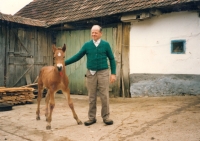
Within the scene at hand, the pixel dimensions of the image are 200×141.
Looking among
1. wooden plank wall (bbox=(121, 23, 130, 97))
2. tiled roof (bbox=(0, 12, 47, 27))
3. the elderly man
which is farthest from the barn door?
the elderly man

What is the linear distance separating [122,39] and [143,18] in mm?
1435

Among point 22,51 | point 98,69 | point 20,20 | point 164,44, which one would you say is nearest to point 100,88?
point 98,69

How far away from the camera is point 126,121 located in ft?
16.3

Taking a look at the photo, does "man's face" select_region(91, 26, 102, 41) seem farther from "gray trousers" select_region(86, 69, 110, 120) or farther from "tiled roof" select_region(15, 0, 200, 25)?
"tiled roof" select_region(15, 0, 200, 25)

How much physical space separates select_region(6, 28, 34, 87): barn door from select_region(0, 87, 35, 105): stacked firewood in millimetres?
2059

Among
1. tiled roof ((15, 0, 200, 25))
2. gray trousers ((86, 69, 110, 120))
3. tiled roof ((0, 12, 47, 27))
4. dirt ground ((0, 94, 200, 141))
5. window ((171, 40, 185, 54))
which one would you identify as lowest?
dirt ground ((0, 94, 200, 141))

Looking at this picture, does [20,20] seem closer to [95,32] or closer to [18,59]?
[18,59]

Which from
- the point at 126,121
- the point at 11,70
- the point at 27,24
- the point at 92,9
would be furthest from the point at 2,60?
the point at 126,121

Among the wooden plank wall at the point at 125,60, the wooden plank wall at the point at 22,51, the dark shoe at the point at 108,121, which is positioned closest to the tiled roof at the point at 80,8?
the wooden plank wall at the point at 125,60

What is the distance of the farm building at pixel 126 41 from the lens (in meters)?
7.13

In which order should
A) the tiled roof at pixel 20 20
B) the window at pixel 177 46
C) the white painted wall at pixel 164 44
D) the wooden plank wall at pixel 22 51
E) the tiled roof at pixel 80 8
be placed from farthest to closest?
the wooden plank wall at pixel 22 51, the tiled roof at pixel 20 20, the tiled roof at pixel 80 8, the window at pixel 177 46, the white painted wall at pixel 164 44

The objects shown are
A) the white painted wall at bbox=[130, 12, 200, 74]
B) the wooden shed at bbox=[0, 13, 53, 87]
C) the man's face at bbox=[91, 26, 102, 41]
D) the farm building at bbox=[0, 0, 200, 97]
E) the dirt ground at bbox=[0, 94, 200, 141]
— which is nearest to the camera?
the dirt ground at bbox=[0, 94, 200, 141]

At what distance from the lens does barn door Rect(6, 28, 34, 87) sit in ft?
32.3

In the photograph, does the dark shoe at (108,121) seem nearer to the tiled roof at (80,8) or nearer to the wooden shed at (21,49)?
the tiled roof at (80,8)
